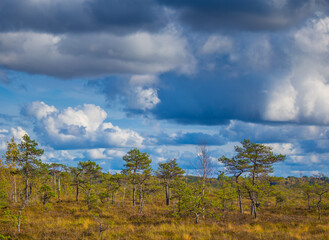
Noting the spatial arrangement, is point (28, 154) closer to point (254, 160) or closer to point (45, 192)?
point (45, 192)

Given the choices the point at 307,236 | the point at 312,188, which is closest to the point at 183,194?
the point at 307,236

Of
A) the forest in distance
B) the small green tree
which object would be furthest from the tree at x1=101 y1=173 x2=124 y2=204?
the small green tree

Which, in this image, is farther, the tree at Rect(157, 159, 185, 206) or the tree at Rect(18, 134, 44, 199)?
the tree at Rect(157, 159, 185, 206)

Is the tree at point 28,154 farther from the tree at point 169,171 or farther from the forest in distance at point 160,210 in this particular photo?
the tree at point 169,171

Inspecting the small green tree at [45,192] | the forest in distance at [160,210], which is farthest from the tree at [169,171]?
the small green tree at [45,192]

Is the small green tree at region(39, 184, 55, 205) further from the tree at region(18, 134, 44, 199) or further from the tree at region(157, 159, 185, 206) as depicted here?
the tree at region(157, 159, 185, 206)

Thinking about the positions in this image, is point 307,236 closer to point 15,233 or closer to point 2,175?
point 15,233

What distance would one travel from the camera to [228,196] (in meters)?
34.6

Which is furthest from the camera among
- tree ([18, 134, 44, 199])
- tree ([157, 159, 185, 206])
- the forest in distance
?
tree ([157, 159, 185, 206])

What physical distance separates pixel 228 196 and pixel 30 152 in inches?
1104

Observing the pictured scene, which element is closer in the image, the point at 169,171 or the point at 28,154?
the point at 28,154

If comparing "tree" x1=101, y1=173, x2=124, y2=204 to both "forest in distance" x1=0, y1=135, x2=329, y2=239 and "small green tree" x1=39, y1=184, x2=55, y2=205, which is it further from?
"small green tree" x1=39, y1=184, x2=55, y2=205

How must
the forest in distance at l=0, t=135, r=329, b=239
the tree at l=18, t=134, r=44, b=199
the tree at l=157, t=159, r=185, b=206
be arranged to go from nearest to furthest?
the forest in distance at l=0, t=135, r=329, b=239 → the tree at l=18, t=134, r=44, b=199 → the tree at l=157, t=159, r=185, b=206

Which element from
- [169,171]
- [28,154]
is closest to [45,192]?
[28,154]
